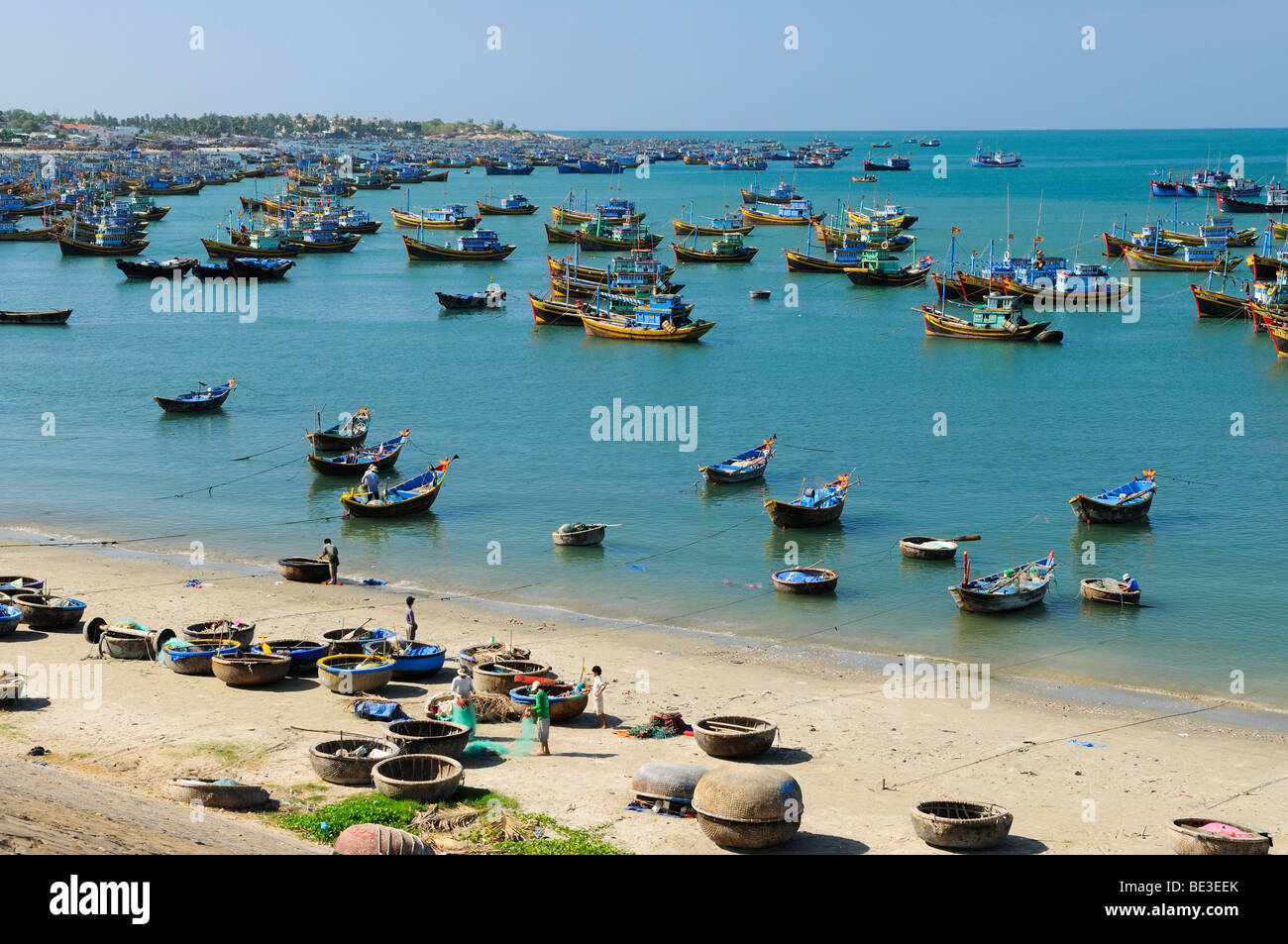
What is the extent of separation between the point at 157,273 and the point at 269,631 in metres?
74.2

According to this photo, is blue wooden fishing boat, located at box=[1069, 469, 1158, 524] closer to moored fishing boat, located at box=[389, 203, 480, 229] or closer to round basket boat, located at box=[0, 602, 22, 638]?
round basket boat, located at box=[0, 602, 22, 638]

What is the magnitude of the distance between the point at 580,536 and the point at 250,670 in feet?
42.5

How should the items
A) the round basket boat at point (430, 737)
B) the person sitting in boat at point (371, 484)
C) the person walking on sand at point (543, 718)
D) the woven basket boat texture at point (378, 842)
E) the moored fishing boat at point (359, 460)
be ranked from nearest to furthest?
the woven basket boat texture at point (378, 842) < the round basket boat at point (430, 737) < the person walking on sand at point (543, 718) < the person sitting in boat at point (371, 484) < the moored fishing boat at point (359, 460)

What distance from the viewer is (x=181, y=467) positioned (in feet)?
143

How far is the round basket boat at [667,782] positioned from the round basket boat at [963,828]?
2743mm

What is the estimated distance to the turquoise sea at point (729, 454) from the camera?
98.5ft

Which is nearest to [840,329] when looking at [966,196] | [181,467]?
[181,467]

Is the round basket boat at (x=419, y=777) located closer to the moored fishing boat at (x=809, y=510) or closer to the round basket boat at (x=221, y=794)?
the round basket boat at (x=221, y=794)

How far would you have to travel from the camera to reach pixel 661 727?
20.9m

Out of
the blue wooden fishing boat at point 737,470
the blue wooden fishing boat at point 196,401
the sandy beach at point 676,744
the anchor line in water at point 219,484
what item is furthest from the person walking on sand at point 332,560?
the blue wooden fishing boat at point 196,401

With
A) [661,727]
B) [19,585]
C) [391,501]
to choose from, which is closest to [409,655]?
[661,727]

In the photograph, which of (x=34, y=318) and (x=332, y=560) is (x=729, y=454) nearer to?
(x=332, y=560)

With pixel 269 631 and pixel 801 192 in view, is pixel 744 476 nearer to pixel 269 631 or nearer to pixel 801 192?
pixel 269 631

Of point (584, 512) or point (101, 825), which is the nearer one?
point (101, 825)
